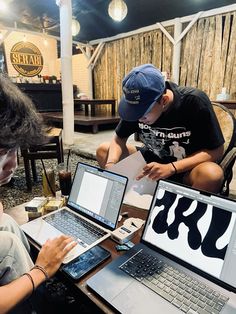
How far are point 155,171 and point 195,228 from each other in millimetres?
493

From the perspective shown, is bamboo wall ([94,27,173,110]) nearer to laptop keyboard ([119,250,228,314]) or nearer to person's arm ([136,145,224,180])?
person's arm ([136,145,224,180])

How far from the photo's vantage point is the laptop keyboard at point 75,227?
890 millimetres

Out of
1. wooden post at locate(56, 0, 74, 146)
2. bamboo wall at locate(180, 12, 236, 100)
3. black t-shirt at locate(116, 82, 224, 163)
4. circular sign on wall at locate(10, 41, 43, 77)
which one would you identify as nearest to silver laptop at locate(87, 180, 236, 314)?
black t-shirt at locate(116, 82, 224, 163)

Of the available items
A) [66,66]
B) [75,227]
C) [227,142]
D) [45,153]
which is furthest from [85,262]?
[66,66]

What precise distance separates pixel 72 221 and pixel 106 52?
237 inches

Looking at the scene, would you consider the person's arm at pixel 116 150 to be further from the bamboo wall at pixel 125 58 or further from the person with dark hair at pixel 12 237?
the bamboo wall at pixel 125 58

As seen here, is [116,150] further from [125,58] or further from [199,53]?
[125,58]

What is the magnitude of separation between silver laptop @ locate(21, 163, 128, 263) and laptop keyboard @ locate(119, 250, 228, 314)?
193 mm

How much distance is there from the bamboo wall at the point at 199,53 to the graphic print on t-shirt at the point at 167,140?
3.30 m

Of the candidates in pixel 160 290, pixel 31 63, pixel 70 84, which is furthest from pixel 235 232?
pixel 31 63

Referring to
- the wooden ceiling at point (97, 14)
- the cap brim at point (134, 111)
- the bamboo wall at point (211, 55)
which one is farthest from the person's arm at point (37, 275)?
the wooden ceiling at point (97, 14)

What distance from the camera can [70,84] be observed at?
12.8 feet

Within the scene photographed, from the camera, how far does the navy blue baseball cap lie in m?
1.16

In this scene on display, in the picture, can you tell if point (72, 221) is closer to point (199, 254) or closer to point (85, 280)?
point (85, 280)
